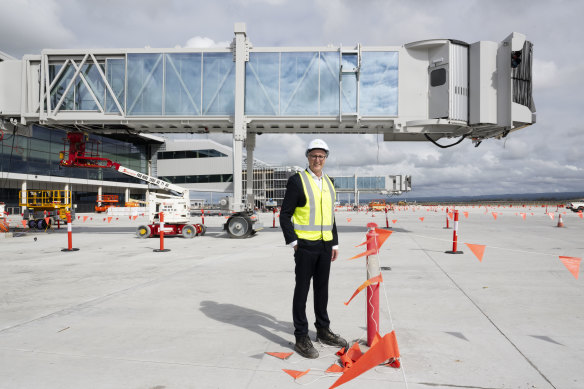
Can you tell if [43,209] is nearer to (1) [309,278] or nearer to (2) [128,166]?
(1) [309,278]

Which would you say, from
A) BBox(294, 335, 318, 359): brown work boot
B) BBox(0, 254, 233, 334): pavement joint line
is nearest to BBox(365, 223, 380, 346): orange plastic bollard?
BBox(294, 335, 318, 359): brown work boot

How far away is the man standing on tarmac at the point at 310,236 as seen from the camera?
11.2ft

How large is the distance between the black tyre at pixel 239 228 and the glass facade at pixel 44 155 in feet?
76.0

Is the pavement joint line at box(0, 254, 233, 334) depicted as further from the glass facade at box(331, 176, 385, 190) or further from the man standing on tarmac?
the glass facade at box(331, 176, 385, 190)

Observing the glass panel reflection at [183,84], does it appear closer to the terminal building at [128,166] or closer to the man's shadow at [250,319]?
the man's shadow at [250,319]

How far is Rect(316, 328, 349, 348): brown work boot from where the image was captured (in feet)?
11.4

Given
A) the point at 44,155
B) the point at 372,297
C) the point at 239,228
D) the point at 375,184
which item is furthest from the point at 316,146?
the point at 375,184

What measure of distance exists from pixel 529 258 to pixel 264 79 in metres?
11.8

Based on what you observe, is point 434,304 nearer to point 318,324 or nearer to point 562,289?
point 318,324

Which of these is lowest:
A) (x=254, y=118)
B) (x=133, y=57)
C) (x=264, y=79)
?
(x=254, y=118)

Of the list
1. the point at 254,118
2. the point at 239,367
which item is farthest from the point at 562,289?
the point at 254,118

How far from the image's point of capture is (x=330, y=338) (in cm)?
351

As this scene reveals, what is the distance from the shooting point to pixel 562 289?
226 inches

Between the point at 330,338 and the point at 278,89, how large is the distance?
13.3 meters
